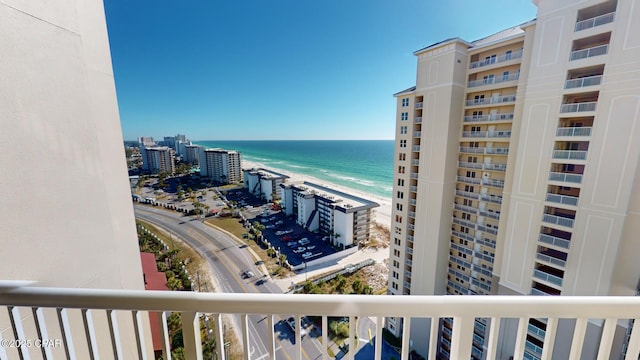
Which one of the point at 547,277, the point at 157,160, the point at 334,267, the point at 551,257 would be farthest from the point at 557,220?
the point at 157,160

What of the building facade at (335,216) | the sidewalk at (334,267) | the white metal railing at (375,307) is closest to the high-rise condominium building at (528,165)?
the white metal railing at (375,307)

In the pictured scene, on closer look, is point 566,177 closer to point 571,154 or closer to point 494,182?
point 571,154

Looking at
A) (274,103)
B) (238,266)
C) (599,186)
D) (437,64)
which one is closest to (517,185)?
(599,186)

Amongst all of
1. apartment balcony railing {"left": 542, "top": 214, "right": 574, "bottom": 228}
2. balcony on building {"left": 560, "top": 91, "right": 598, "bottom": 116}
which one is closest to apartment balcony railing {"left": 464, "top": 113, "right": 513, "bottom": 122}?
balcony on building {"left": 560, "top": 91, "right": 598, "bottom": 116}

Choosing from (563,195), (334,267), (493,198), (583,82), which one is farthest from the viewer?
(334,267)

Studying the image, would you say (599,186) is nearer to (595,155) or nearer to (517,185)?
(595,155)

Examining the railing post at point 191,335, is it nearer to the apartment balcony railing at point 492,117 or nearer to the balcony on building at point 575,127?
the balcony on building at point 575,127
